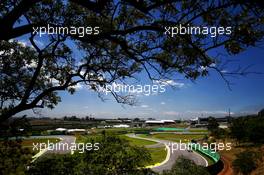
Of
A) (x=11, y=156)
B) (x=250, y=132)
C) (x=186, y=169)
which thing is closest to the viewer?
(x=11, y=156)

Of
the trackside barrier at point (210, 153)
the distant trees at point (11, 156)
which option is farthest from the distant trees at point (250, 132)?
the distant trees at point (11, 156)

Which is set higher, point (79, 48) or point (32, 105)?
point (79, 48)

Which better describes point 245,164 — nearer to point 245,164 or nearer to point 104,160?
point 245,164

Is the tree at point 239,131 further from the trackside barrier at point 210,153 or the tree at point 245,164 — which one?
the tree at point 245,164

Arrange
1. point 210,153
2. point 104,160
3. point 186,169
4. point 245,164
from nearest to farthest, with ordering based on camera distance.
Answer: point 104,160
point 186,169
point 245,164
point 210,153

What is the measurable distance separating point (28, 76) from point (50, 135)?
309 feet

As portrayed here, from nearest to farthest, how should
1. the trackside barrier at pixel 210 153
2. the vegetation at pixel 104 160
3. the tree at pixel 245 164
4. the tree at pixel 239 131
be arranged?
the vegetation at pixel 104 160 → the tree at pixel 245 164 → the trackside barrier at pixel 210 153 → the tree at pixel 239 131

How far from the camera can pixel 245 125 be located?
6350cm

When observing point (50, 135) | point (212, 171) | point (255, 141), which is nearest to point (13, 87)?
point (212, 171)

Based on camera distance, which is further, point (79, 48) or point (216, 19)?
point (79, 48)

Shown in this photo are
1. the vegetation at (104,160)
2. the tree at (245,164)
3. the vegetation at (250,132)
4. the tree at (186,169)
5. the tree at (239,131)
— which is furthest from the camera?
the tree at (239,131)

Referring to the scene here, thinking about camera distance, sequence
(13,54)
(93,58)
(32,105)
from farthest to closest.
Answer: (13,54) < (93,58) < (32,105)

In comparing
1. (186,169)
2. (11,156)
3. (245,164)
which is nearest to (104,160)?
(11,156)

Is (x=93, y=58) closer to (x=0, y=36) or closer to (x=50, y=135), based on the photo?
(x=0, y=36)
